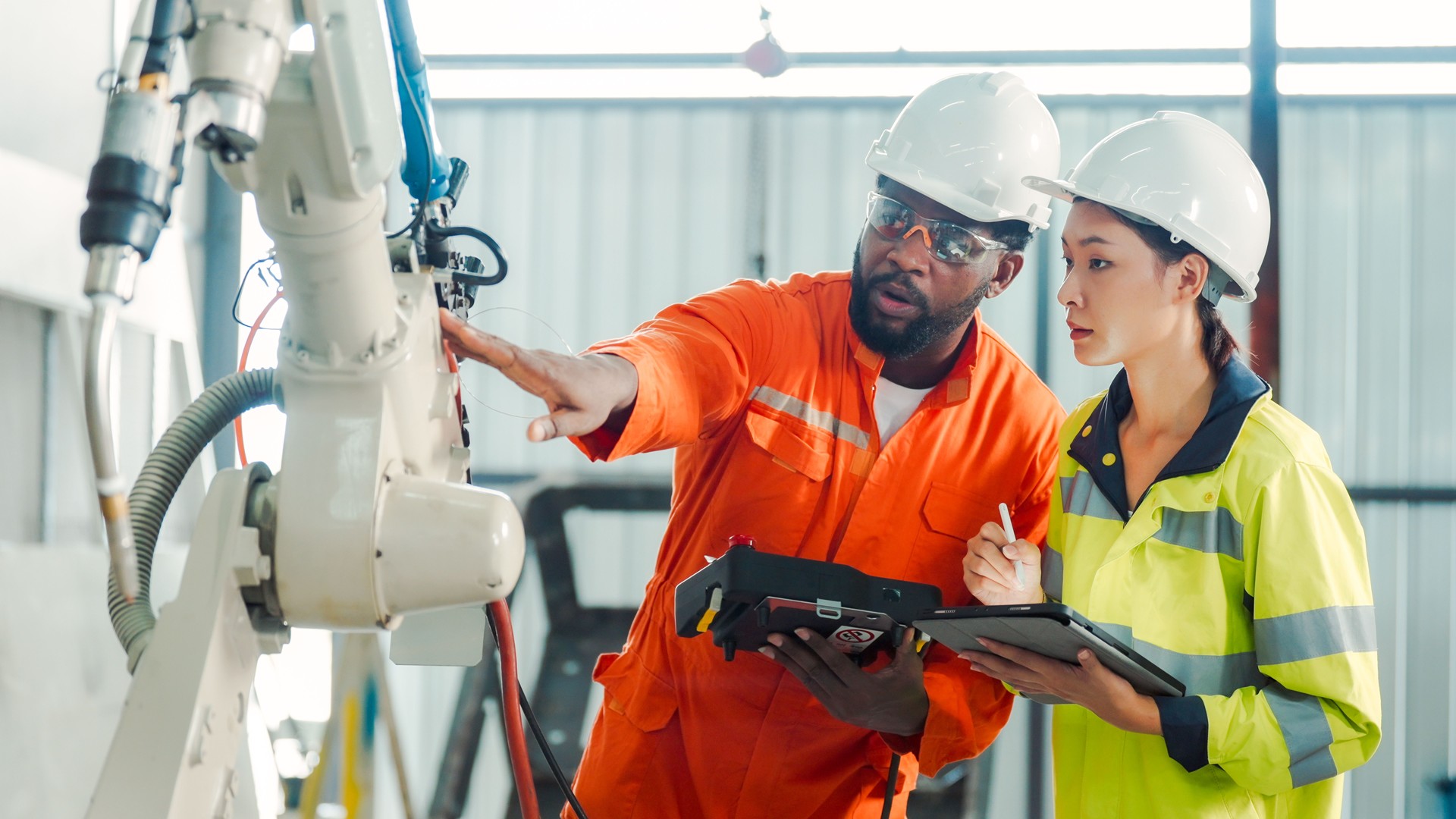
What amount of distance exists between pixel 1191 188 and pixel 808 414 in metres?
0.72

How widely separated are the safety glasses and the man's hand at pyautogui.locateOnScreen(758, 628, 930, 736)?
28.2 inches

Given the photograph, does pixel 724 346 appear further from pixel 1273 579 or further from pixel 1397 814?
pixel 1397 814

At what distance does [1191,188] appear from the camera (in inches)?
62.8

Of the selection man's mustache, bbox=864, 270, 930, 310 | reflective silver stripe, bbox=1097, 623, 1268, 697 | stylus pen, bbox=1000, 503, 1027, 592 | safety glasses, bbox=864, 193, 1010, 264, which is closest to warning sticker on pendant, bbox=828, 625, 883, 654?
stylus pen, bbox=1000, 503, 1027, 592

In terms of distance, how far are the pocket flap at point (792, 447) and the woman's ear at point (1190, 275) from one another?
627mm

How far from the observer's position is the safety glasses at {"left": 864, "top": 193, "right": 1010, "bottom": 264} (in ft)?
6.36

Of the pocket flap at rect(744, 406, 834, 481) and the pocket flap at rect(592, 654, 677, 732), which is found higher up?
the pocket flap at rect(744, 406, 834, 481)

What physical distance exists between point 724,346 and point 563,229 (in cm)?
263

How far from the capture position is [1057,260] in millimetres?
4043

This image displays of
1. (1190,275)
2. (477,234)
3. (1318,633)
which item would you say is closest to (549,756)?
(477,234)

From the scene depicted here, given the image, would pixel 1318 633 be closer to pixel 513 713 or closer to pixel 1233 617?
pixel 1233 617

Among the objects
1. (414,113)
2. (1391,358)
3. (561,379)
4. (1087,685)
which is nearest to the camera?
(414,113)

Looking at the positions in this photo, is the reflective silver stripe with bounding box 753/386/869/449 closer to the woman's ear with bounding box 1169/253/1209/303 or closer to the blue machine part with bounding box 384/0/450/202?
the woman's ear with bounding box 1169/253/1209/303

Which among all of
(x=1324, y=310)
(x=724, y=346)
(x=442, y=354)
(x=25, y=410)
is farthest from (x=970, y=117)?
(x=1324, y=310)
